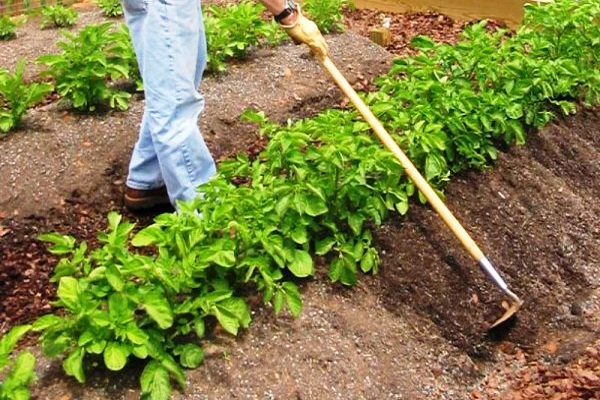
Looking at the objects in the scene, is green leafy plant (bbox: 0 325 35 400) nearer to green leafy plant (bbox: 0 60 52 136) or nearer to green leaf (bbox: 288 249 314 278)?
green leaf (bbox: 288 249 314 278)

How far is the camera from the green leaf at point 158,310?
2984 mm

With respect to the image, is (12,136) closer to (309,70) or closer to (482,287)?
(309,70)

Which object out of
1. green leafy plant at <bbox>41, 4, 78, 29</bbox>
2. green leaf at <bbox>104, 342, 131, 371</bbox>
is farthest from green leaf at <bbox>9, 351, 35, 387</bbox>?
green leafy plant at <bbox>41, 4, 78, 29</bbox>

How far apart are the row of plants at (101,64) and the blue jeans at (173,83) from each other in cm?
93

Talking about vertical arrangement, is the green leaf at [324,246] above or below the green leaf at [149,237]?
below

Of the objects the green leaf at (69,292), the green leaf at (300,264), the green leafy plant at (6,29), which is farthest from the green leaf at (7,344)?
the green leafy plant at (6,29)

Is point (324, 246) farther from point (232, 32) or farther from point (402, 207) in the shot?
point (232, 32)

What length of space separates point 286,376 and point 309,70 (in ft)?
8.55

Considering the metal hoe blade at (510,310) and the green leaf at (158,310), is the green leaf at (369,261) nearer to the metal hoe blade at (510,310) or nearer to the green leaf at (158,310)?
the metal hoe blade at (510,310)

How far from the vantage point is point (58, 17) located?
6.30 meters

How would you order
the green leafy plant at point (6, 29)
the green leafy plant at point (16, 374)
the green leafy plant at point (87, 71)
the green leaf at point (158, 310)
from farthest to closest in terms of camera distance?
the green leafy plant at point (6, 29) < the green leafy plant at point (87, 71) < the green leaf at point (158, 310) < the green leafy plant at point (16, 374)

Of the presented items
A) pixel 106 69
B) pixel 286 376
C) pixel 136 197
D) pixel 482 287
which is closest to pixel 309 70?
pixel 106 69

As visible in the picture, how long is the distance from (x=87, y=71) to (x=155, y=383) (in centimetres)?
221

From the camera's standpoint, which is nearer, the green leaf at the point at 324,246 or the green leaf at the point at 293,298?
the green leaf at the point at 293,298
